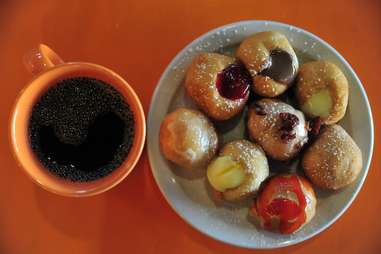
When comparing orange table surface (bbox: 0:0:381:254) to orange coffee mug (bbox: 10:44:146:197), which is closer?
orange coffee mug (bbox: 10:44:146:197)

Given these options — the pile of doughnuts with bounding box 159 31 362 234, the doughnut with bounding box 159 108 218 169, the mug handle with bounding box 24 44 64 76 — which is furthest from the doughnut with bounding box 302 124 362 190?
the mug handle with bounding box 24 44 64 76

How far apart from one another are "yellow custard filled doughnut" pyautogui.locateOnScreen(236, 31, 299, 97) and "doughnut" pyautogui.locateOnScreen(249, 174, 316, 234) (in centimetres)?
19

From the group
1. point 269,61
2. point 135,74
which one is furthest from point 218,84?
point 135,74

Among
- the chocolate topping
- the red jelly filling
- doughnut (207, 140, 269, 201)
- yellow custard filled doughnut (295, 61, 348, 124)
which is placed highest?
the chocolate topping

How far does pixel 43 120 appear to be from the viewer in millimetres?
971

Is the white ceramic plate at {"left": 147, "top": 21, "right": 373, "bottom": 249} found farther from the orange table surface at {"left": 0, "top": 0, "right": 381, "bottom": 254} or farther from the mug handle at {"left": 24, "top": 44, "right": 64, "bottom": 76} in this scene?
the mug handle at {"left": 24, "top": 44, "right": 64, "bottom": 76}

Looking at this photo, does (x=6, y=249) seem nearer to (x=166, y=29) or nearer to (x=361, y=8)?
(x=166, y=29)

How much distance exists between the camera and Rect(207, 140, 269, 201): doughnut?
0.97m

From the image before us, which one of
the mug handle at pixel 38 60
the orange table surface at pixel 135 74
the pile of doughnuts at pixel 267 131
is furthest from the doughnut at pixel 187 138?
the mug handle at pixel 38 60

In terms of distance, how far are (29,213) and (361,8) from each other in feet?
3.12

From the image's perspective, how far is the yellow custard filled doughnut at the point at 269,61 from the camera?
100 centimetres

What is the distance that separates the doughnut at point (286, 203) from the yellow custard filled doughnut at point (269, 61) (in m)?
0.19

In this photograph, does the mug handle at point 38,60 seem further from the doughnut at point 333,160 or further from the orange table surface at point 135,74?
the doughnut at point 333,160

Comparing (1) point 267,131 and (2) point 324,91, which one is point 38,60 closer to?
(1) point 267,131
